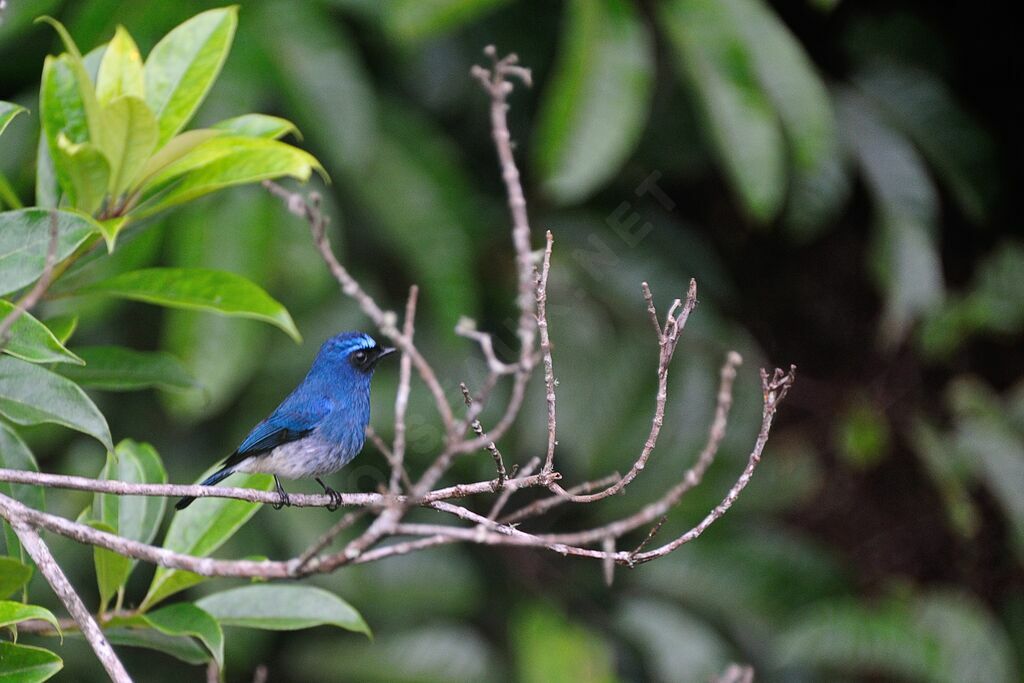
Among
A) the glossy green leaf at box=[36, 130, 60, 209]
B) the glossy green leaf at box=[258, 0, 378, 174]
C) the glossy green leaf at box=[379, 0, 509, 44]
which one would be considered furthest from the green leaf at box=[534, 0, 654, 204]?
the glossy green leaf at box=[36, 130, 60, 209]

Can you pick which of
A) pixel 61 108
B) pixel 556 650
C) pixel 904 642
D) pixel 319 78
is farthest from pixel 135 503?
pixel 904 642

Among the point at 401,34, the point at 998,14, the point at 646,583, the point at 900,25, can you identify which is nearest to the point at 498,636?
the point at 646,583

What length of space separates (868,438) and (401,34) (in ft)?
9.57

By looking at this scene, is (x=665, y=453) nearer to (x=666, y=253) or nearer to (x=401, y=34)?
(x=666, y=253)

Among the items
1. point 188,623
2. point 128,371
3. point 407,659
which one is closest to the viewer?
point 188,623

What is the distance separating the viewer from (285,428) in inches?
98.7

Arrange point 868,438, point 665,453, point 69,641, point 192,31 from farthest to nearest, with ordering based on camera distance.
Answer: point 868,438
point 665,453
point 69,641
point 192,31

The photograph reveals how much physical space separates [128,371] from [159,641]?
569 millimetres

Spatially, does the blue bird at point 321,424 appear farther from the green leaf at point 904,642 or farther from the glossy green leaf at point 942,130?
the glossy green leaf at point 942,130

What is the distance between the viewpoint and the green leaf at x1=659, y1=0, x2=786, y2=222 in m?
3.97

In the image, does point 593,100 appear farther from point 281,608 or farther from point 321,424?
point 281,608

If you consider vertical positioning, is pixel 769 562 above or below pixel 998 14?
below

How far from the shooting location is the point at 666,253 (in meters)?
5.07

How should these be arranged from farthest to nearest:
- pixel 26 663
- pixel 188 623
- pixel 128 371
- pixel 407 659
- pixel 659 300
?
1. pixel 659 300
2. pixel 407 659
3. pixel 128 371
4. pixel 188 623
5. pixel 26 663
